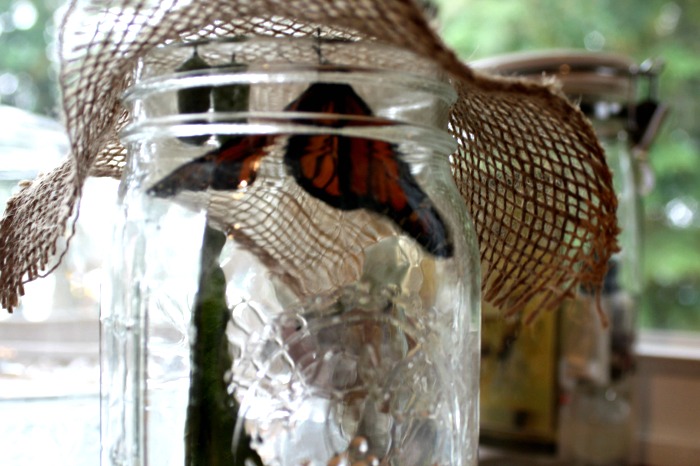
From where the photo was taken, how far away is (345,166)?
312 millimetres

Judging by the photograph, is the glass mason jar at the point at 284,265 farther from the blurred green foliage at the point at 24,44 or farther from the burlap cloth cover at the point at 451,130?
the blurred green foliage at the point at 24,44

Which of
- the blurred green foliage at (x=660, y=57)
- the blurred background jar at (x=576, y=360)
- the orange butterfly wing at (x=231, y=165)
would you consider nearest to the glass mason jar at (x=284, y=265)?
the orange butterfly wing at (x=231, y=165)

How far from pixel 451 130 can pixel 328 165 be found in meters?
0.10

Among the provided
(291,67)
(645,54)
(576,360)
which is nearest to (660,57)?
(645,54)

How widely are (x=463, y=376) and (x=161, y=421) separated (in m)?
0.14

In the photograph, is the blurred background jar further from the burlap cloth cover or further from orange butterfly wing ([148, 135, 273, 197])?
orange butterfly wing ([148, 135, 273, 197])

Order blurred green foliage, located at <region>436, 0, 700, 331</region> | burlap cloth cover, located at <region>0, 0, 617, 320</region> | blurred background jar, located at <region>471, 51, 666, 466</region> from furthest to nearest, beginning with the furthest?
1. blurred green foliage, located at <region>436, 0, 700, 331</region>
2. blurred background jar, located at <region>471, 51, 666, 466</region>
3. burlap cloth cover, located at <region>0, 0, 617, 320</region>

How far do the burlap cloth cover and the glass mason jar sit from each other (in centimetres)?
1

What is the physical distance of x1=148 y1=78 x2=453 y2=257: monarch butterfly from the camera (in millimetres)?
308

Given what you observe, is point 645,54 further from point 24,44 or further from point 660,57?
point 24,44

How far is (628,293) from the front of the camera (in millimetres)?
688

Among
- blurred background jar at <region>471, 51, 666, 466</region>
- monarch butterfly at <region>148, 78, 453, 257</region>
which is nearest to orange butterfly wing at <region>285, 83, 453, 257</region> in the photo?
monarch butterfly at <region>148, 78, 453, 257</region>

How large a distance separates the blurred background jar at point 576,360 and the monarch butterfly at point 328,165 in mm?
350

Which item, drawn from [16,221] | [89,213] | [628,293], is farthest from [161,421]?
[628,293]
